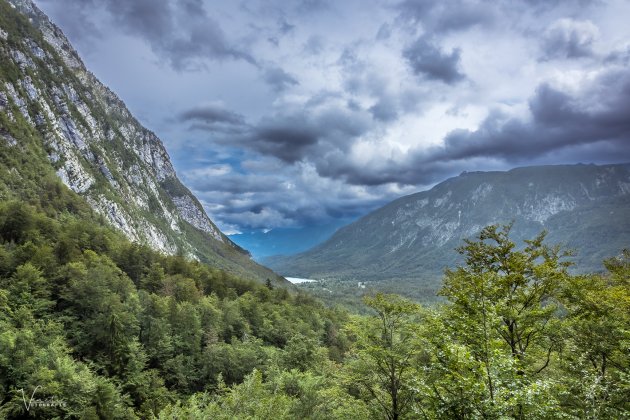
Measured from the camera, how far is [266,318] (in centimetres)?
10850

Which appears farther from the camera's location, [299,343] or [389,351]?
[299,343]

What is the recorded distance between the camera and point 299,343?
272ft

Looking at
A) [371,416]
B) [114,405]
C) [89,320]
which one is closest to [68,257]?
[89,320]

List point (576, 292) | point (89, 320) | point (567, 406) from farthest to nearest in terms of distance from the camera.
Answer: point (89, 320), point (576, 292), point (567, 406)

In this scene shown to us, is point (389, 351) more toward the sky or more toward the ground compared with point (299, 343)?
more toward the sky

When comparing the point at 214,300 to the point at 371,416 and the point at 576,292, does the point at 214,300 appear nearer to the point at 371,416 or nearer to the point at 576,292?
the point at 371,416

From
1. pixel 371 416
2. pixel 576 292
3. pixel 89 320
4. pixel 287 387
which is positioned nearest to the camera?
pixel 576 292

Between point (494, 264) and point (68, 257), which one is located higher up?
point (68, 257)

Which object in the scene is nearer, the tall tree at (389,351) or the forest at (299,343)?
the forest at (299,343)

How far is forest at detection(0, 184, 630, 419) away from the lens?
16125mm

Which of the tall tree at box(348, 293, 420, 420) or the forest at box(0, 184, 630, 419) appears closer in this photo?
the forest at box(0, 184, 630, 419)

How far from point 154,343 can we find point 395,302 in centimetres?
6091

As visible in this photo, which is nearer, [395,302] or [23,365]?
[395,302]

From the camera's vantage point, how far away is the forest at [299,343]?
1612 cm
